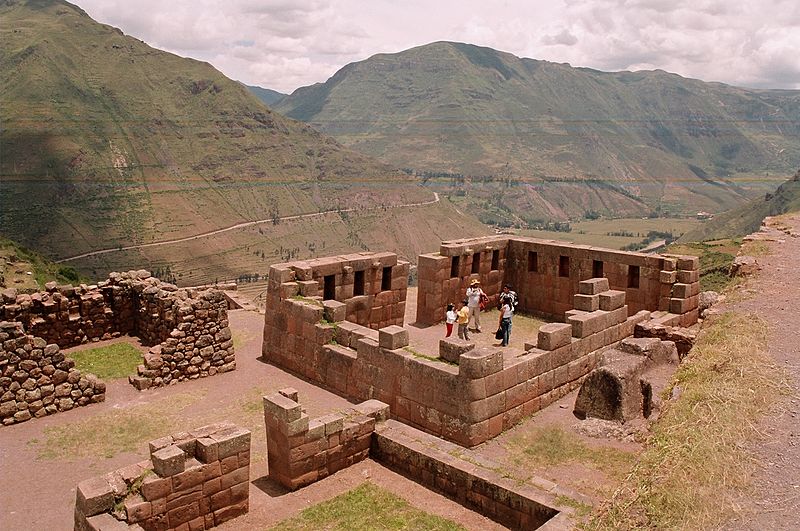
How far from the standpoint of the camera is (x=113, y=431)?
14.8m

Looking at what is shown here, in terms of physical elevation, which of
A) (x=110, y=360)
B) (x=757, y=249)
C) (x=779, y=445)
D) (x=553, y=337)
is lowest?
(x=110, y=360)

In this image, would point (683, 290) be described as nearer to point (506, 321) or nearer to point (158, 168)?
point (506, 321)

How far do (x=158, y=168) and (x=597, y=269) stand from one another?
125755 millimetres

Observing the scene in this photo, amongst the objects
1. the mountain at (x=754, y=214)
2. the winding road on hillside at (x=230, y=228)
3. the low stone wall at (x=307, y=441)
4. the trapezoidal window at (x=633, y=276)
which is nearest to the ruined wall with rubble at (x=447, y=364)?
the trapezoidal window at (x=633, y=276)

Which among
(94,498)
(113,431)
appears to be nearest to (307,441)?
(94,498)

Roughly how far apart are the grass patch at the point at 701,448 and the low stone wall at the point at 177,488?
569cm

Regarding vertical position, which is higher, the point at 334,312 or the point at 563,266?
the point at 563,266

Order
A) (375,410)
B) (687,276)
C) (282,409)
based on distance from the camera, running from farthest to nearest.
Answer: (687,276), (375,410), (282,409)

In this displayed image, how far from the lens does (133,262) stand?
98812 mm

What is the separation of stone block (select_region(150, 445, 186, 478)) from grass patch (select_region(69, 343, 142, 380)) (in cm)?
931

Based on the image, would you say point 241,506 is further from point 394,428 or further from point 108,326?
point 108,326

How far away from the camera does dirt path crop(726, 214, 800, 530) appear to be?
7359 millimetres

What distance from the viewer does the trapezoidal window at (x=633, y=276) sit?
74.0 feet

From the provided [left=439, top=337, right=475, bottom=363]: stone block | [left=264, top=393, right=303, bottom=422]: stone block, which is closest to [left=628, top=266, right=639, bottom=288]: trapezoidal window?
[left=439, top=337, right=475, bottom=363]: stone block
